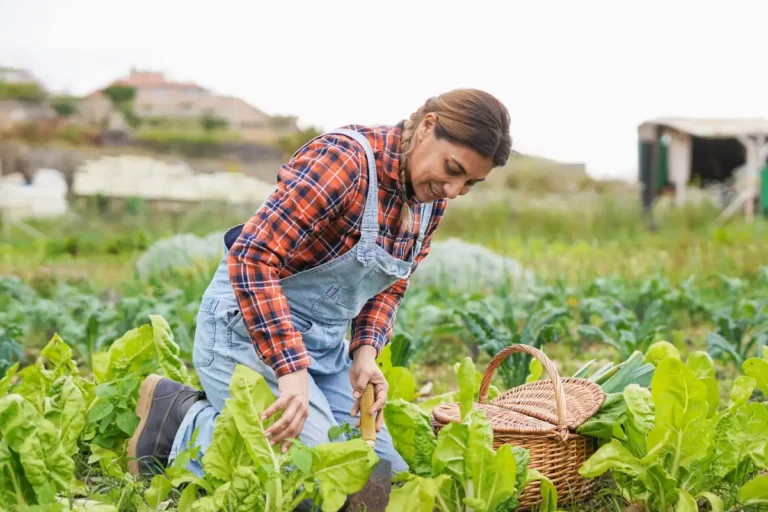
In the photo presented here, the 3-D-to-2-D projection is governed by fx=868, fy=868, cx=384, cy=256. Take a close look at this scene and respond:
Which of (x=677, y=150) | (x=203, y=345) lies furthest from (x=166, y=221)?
(x=203, y=345)

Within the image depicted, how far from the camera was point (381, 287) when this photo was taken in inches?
101

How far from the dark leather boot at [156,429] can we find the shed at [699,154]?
1215cm

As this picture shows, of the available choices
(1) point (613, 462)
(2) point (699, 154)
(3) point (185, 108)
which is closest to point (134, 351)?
(1) point (613, 462)

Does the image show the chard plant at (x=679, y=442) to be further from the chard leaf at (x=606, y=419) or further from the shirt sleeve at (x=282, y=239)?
the shirt sleeve at (x=282, y=239)

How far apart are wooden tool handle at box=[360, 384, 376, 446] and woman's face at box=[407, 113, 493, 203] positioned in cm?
59

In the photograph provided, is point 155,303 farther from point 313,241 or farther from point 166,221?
point 166,221

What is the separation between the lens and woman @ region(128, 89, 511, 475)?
7.04 feet

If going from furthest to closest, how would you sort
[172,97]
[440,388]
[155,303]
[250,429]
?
1. [172,97]
2. [155,303]
3. [440,388]
4. [250,429]

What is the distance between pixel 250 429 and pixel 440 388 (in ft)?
5.63

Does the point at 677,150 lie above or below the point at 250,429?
below

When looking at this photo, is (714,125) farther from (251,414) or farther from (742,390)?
(251,414)

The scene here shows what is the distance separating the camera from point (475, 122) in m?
2.16

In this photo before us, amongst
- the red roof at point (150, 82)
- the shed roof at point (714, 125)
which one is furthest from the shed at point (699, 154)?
the red roof at point (150, 82)

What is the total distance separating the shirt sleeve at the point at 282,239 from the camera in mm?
2133
